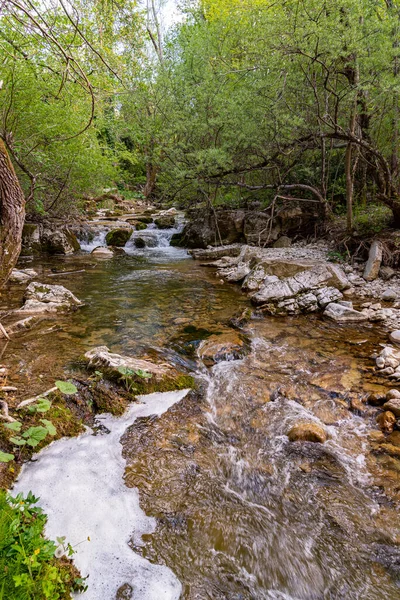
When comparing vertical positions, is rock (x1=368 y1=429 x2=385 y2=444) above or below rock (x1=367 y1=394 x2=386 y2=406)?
below

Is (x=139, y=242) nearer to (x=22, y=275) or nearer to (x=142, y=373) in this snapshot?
(x=22, y=275)

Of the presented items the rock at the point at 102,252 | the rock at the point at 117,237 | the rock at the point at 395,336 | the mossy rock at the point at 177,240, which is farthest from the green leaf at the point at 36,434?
the mossy rock at the point at 177,240

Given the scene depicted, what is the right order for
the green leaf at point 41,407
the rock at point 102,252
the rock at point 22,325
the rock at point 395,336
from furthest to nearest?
the rock at point 102,252 < the rock at point 395,336 < the rock at point 22,325 < the green leaf at point 41,407

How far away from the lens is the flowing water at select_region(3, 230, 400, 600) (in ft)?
6.04

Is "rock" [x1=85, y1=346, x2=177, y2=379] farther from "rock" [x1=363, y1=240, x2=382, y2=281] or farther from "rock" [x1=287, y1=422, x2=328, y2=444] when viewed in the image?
"rock" [x1=363, y1=240, x2=382, y2=281]

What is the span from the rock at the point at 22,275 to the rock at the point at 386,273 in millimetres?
8480

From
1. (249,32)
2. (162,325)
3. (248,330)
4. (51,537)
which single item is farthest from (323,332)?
(249,32)

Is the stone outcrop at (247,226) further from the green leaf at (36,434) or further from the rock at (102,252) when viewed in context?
the green leaf at (36,434)

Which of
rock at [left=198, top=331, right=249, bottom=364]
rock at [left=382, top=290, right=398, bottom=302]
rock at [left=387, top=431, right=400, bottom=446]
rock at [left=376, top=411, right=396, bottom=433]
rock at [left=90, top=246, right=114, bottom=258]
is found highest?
rock at [left=90, top=246, right=114, bottom=258]

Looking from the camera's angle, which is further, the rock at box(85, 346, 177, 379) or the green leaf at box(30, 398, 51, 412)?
the rock at box(85, 346, 177, 379)

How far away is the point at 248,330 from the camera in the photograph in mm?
5273

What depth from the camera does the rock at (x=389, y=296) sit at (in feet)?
20.7

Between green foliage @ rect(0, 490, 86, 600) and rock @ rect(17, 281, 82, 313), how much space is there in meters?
A: 4.32

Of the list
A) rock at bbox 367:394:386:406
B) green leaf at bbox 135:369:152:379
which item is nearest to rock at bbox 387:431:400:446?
rock at bbox 367:394:386:406
